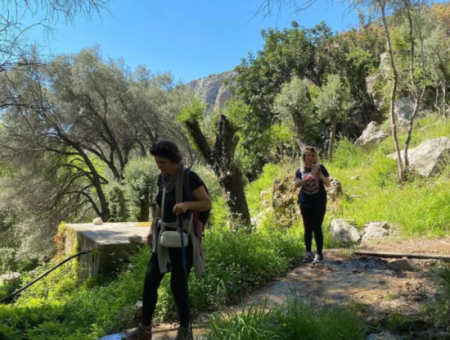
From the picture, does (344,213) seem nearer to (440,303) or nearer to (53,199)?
(440,303)

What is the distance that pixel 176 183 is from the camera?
284 cm

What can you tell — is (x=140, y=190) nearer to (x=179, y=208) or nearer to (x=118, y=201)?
(x=118, y=201)

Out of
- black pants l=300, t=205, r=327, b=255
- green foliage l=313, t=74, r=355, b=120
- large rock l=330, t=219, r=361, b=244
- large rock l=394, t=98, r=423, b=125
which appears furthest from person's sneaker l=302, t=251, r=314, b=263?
large rock l=394, t=98, r=423, b=125

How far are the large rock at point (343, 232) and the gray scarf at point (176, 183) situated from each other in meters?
4.57

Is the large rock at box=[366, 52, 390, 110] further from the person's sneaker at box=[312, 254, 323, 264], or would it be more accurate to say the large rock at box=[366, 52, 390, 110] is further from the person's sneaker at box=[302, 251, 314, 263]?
the person's sneaker at box=[312, 254, 323, 264]

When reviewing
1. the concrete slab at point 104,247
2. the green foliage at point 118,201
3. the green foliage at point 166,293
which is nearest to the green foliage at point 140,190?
the green foliage at point 118,201

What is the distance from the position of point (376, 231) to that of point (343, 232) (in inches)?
24.0

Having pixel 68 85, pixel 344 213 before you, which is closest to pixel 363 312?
pixel 344 213

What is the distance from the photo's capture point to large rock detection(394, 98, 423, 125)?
15852mm

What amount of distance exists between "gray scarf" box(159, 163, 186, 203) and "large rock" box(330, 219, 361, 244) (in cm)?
457

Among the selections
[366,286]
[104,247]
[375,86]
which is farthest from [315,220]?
[375,86]

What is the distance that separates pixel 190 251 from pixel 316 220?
97.1 inches

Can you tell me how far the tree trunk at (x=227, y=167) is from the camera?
675 centimetres

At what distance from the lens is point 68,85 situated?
1684 centimetres
